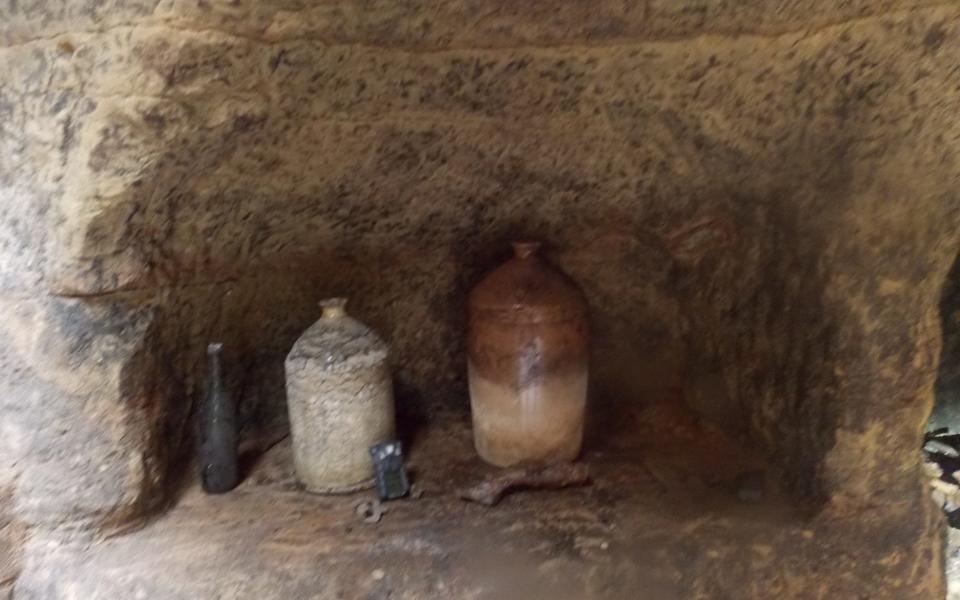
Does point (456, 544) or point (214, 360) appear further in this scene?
point (214, 360)

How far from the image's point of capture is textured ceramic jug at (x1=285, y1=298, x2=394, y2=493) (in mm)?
1264

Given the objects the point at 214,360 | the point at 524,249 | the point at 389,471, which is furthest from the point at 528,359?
the point at 214,360

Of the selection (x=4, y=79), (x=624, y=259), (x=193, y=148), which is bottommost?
(x=624, y=259)

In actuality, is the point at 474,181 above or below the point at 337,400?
above

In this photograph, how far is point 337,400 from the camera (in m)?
1.27

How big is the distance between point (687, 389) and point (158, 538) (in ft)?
3.50

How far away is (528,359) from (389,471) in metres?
0.31

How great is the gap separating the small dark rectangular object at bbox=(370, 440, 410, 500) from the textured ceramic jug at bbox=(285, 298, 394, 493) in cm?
4

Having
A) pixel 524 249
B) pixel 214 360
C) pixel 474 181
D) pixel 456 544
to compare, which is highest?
pixel 474 181

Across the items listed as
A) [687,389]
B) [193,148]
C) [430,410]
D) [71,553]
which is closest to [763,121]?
[687,389]

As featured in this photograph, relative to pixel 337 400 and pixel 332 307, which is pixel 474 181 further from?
pixel 337 400

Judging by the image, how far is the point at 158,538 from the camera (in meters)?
1.15

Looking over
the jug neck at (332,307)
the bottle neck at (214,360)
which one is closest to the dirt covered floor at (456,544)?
the bottle neck at (214,360)

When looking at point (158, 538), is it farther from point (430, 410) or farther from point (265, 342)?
point (430, 410)
